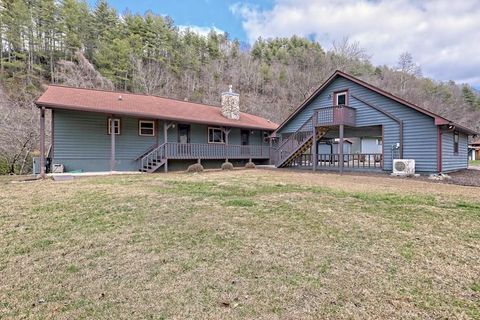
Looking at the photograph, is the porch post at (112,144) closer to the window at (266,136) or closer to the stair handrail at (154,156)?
the stair handrail at (154,156)

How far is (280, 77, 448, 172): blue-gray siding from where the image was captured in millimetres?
12773

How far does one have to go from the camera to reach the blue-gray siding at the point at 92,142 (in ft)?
42.1

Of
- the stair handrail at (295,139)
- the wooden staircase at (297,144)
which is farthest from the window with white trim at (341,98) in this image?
the stair handrail at (295,139)

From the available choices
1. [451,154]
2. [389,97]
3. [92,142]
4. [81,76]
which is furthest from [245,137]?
[81,76]

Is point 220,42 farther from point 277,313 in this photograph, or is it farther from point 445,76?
point 277,313

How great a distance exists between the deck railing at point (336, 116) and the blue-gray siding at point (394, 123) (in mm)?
509

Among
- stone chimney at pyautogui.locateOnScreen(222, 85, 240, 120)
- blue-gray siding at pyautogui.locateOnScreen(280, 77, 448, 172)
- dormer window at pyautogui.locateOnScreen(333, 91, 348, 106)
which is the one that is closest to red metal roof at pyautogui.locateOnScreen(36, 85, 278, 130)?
stone chimney at pyautogui.locateOnScreen(222, 85, 240, 120)

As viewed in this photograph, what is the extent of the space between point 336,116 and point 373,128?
275 cm

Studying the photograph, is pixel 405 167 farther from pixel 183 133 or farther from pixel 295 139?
pixel 183 133

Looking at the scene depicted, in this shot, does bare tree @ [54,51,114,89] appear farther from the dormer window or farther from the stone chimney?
the dormer window

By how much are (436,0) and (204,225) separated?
18.0 metres

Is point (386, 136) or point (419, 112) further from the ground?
point (419, 112)

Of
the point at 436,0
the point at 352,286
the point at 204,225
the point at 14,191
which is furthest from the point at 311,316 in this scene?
the point at 436,0

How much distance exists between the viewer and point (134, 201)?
620cm
